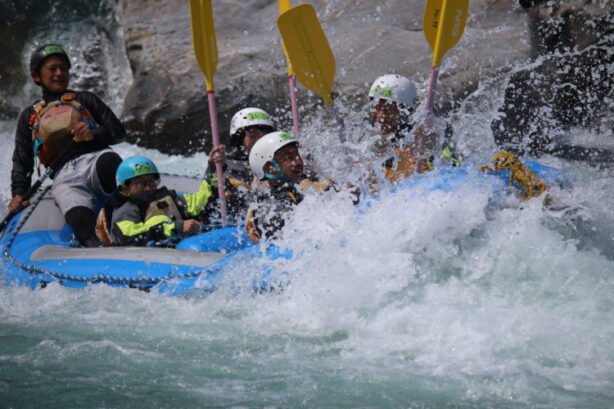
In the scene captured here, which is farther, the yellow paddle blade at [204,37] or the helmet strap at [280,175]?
the yellow paddle blade at [204,37]

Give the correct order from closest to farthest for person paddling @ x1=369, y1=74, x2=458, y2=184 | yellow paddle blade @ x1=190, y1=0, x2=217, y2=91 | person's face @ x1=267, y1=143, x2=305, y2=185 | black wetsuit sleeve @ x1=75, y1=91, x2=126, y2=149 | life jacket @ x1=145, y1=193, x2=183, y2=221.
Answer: person's face @ x1=267, y1=143, x2=305, y2=185, person paddling @ x1=369, y1=74, x2=458, y2=184, life jacket @ x1=145, y1=193, x2=183, y2=221, yellow paddle blade @ x1=190, y1=0, x2=217, y2=91, black wetsuit sleeve @ x1=75, y1=91, x2=126, y2=149

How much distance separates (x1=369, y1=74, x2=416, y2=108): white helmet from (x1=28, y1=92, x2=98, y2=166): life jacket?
84.2 inches

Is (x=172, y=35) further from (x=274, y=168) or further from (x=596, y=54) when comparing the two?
(x=274, y=168)

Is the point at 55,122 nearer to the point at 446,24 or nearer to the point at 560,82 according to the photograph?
the point at 446,24

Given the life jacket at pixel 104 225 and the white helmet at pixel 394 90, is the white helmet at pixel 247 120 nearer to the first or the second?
the white helmet at pixel 394 90

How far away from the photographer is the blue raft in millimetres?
3805

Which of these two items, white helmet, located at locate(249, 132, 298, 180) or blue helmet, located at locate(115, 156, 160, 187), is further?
blue helmet, located at locate(115, 156, 160, 187)

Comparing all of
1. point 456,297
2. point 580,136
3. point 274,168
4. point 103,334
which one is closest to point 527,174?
point 456,297

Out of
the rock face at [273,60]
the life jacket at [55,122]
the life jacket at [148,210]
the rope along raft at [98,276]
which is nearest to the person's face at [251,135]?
the life jacket at [148,210]

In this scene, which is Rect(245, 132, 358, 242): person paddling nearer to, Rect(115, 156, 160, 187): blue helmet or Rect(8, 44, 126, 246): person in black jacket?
Rect(115, 156, 160, 187): blue helmet

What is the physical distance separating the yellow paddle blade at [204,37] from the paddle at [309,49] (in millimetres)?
566

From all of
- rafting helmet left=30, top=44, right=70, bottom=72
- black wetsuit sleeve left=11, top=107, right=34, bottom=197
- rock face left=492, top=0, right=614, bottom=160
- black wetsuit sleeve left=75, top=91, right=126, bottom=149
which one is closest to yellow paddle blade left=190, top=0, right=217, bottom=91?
black wetsuit sleeve left=75, top=91, right=126, bottom=149

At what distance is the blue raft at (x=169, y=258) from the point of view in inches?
150

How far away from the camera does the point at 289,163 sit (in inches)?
160
